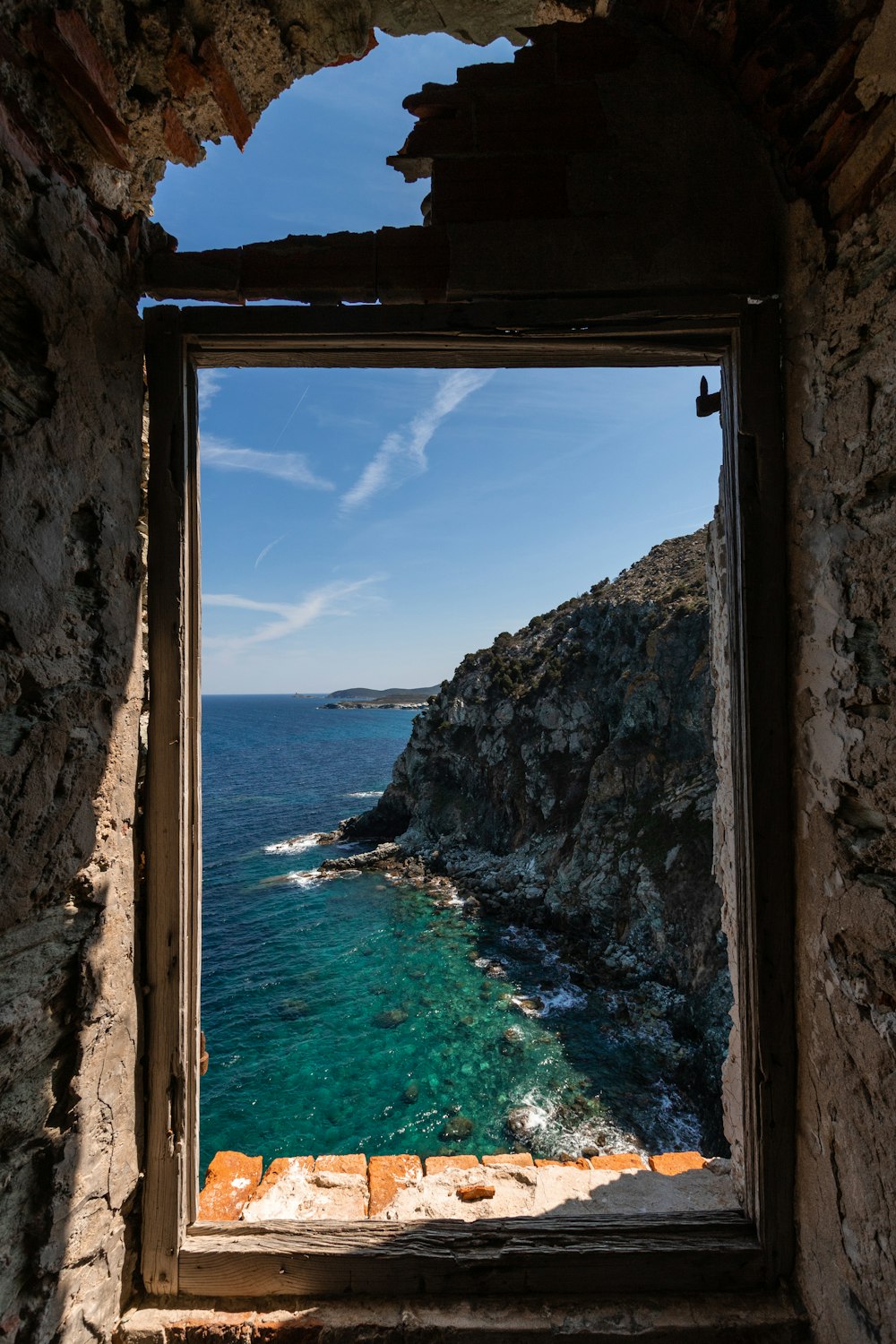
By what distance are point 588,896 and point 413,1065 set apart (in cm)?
1077

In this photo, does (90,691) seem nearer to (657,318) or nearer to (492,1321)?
(657,318)

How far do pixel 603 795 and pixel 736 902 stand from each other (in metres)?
28.4

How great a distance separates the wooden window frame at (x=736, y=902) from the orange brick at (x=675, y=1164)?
1.36ft

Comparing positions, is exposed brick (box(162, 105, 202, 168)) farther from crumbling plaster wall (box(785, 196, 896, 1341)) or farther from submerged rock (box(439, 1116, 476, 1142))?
submerged rock (box(439, 1116, 476, 1142))

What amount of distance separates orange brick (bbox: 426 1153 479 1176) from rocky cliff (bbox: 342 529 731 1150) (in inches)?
693

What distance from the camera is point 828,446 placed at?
1920mm

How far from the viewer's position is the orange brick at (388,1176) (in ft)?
8.05

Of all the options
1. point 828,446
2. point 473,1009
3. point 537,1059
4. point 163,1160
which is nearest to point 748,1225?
point 163,1160

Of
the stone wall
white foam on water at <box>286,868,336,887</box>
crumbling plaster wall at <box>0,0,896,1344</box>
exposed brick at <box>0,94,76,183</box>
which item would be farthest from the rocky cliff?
exposed brick at <box>0,94,76,183</box>

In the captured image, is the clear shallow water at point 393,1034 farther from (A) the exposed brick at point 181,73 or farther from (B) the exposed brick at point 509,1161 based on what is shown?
(A) the exposed brick at point 181,73

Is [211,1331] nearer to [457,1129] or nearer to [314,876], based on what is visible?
[457,1129]

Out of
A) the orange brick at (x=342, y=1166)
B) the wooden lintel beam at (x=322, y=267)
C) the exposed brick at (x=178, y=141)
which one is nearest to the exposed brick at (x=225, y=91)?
the exposed brick at (x=178, y=141)

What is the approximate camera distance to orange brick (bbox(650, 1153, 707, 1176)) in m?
2.62

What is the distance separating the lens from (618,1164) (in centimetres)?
267
